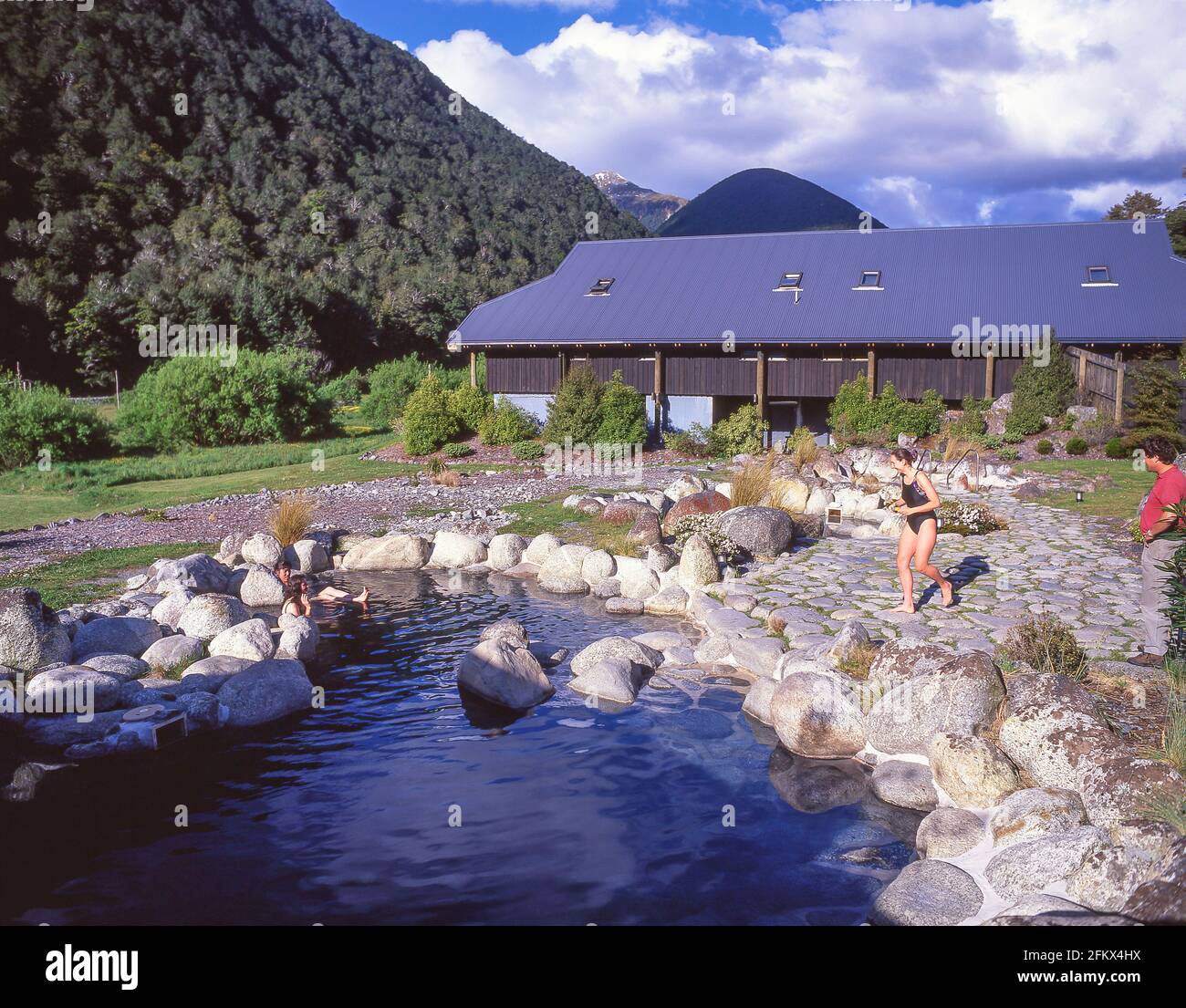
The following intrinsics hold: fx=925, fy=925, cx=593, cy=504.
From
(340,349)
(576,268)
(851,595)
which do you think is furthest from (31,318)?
(851,595)

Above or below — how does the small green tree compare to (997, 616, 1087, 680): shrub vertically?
above

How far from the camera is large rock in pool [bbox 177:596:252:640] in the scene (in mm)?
11047

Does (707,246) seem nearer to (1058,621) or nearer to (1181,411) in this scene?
(1181,411)

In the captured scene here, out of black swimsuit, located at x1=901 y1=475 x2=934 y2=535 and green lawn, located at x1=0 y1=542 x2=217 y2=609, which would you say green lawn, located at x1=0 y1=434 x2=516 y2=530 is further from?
black swimsuit, located at x1=901 y1=475 x2=934 y2=535

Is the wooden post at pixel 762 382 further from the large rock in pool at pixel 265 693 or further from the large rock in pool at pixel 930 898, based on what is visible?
the large rock in pool at pixel 930 898

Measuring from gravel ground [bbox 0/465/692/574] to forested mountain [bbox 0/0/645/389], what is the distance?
2918 centimetres

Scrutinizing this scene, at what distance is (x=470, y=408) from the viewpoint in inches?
1132

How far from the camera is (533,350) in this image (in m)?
31.1

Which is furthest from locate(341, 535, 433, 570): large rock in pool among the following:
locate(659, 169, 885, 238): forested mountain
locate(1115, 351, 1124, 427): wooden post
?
locate(659, 169, 885, 238): forested mountain

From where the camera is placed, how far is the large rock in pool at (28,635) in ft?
31.3

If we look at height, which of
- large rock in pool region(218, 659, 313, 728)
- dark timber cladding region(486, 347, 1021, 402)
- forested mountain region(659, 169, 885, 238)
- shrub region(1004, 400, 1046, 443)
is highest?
forested mountain region(659, 169, 885, 238)

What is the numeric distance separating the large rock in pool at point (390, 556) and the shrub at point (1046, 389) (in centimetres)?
1672

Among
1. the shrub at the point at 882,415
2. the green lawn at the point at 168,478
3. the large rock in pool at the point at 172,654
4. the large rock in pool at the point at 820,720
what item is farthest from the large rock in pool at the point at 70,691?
the shrub at the point at 882,415

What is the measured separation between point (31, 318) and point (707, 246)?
120ft
